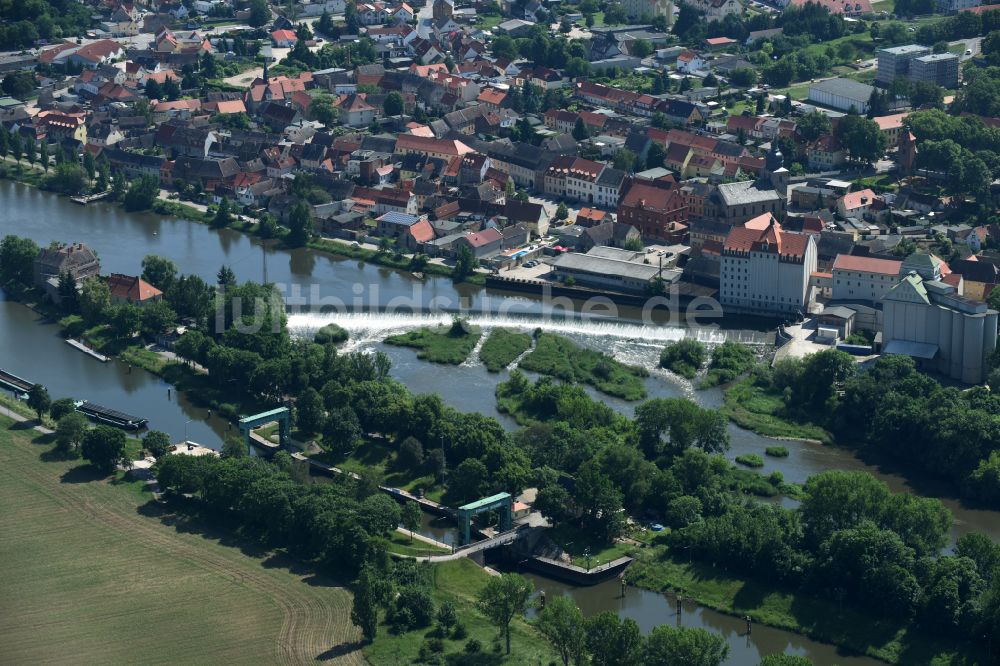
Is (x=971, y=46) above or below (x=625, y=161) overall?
above

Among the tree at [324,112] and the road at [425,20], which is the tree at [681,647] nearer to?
the tree at [324,112]

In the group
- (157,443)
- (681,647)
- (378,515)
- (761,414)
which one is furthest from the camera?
(761,414)

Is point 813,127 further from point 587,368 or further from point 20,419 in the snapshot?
point 20,419


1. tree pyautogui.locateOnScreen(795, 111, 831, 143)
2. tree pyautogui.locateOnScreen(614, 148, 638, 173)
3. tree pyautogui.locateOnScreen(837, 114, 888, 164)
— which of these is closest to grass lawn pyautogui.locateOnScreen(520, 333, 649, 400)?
tree pyautogui.locateOnScreen(614, 148, 638, 173)

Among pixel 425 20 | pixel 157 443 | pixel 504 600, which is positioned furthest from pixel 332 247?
pixel 425 20

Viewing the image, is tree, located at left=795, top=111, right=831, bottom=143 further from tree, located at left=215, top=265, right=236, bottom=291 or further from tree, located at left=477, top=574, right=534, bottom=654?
tree, located at left=477, top=574, right=534, bottom=654

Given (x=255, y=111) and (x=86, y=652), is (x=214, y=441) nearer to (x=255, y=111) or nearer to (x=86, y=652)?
(x=86, y=652)

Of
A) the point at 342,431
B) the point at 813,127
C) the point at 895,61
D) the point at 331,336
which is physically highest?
the point at 895,61
